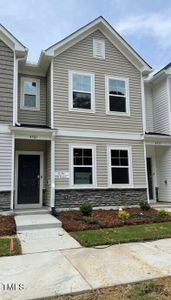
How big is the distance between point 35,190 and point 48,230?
12.6ft

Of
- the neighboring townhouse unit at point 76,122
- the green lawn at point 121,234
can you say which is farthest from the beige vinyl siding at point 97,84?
the green lawn at point 121,234

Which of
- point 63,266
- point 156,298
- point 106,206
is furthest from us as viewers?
point 106,206

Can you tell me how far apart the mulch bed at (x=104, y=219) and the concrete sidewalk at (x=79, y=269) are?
6.29ft

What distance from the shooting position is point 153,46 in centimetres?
1579

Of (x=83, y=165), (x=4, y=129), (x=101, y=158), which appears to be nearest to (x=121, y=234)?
(x=83, y=165)

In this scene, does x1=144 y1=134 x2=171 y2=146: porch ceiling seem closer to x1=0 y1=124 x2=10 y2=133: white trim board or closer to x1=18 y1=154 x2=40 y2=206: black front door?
x1=18 y1=154 x2=40 y2=206: black front door

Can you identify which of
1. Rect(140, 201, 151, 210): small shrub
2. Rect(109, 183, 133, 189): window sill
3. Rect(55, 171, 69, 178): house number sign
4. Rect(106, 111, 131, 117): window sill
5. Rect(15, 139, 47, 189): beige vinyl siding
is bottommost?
Rect(140, 201, 151, 210): small shrub

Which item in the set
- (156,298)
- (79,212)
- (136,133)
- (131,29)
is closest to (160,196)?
(136,133)

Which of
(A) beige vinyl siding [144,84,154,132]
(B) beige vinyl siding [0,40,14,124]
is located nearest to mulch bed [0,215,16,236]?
(B) beige vinyl siding [0,40,14,124]

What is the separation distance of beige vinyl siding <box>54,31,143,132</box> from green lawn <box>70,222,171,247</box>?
4.94 m

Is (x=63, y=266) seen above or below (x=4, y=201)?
below

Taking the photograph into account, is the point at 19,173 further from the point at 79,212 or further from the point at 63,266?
the point at 63,266

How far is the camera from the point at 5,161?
10.2 m

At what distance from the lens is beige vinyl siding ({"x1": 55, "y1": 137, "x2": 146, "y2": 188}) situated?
11.0 metres
